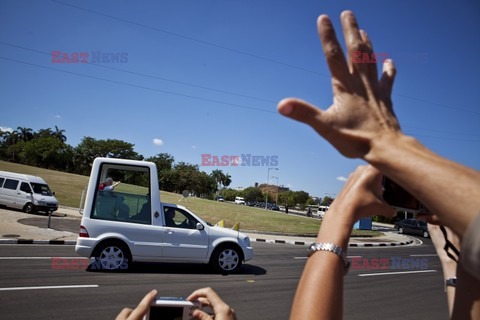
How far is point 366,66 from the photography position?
960 millimetres

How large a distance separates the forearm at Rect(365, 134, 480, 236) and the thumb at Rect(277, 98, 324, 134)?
0.53 ft

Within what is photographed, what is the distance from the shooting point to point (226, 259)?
8719mm

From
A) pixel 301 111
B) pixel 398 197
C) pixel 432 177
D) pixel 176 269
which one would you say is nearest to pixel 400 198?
pixel 398 197

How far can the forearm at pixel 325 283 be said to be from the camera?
1096 millimetres

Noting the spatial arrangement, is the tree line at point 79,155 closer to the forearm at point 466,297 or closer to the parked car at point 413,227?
the parked car at point 413,227

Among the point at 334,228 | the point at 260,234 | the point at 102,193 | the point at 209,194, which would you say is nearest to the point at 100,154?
the point at 209,194

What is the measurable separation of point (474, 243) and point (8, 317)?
19.1ft

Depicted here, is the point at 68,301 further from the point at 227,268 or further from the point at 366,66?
the point at 366,66

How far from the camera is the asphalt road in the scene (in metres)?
5.32

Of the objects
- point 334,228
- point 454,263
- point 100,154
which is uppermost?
point 100,154

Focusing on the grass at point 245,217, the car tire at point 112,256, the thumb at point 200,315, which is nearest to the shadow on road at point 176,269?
the car tire at point 112,256

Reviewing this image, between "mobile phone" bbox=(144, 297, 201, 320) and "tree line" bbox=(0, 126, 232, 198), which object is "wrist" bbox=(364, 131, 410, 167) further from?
"tree line" bbox=(0, 126, 232, 198)

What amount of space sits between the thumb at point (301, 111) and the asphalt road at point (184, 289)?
5059 millimetres

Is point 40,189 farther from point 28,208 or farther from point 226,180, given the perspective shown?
point 226,180
